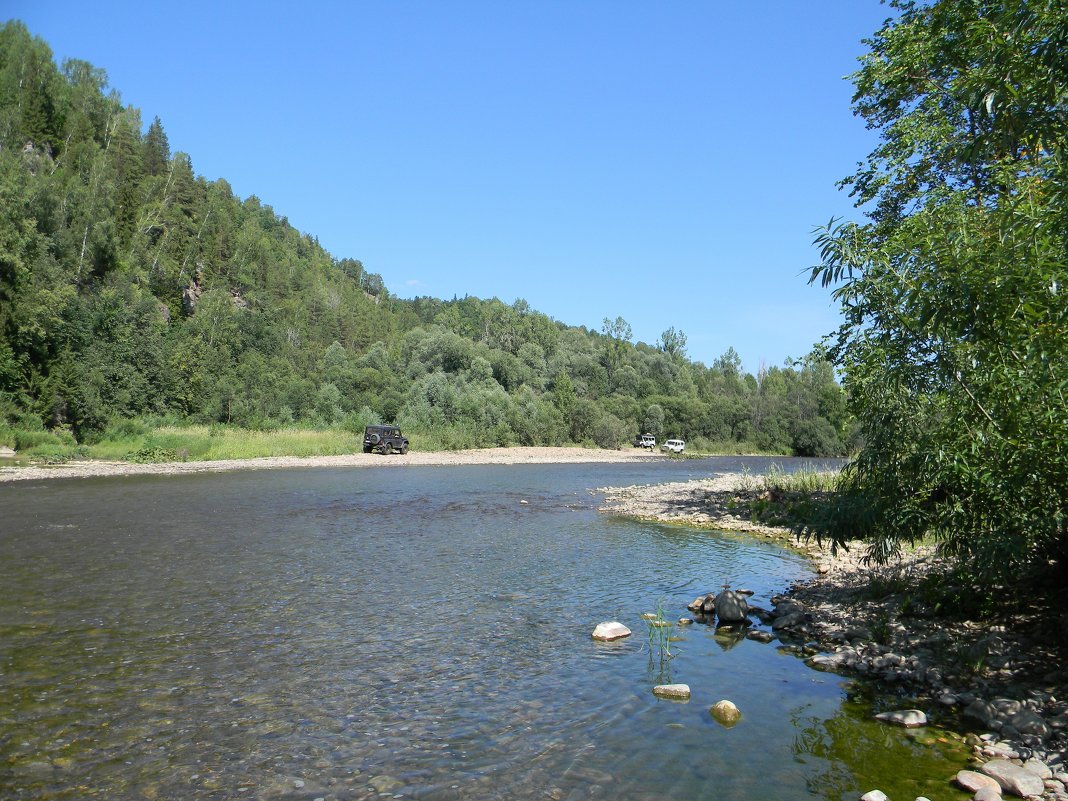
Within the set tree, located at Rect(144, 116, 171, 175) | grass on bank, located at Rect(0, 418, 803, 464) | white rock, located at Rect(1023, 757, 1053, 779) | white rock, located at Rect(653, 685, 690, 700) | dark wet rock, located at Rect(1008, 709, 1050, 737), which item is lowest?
white rock, located at Rect(653, 685, 690, 700)

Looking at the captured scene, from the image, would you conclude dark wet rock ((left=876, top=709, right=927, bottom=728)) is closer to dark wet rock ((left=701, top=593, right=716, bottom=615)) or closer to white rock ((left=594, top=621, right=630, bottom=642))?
white rock ((left=594, top=621, right=630, bottom=642))

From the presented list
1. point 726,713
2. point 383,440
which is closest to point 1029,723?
point 726,713

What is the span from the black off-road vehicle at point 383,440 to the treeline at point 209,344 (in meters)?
7.34

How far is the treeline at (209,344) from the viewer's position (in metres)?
55.6

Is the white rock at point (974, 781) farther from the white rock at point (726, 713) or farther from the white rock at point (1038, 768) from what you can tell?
Result: the white rock at point (726, 713)

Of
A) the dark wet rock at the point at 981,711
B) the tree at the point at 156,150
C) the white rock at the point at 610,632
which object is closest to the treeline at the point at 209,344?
the tree at the point at 156,150

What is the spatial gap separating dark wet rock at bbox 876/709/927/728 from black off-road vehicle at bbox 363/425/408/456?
191ft

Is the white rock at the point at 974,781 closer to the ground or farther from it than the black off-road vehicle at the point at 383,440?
closer to the ground

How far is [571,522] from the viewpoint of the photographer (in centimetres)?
2566

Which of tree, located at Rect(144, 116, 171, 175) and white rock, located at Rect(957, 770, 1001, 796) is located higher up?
tree, located at Rect(144, 116, 171, 175)

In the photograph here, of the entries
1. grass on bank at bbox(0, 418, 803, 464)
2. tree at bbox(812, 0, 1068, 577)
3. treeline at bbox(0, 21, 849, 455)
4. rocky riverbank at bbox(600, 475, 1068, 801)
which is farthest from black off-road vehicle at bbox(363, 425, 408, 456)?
tree at bbox(812, 0, 1068, 577)

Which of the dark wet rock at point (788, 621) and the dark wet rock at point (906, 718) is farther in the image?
the dark wet rock at point (788, 621)

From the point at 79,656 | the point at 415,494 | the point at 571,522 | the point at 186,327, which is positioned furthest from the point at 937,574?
the point at 186,327

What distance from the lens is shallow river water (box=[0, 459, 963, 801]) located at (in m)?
6.78
